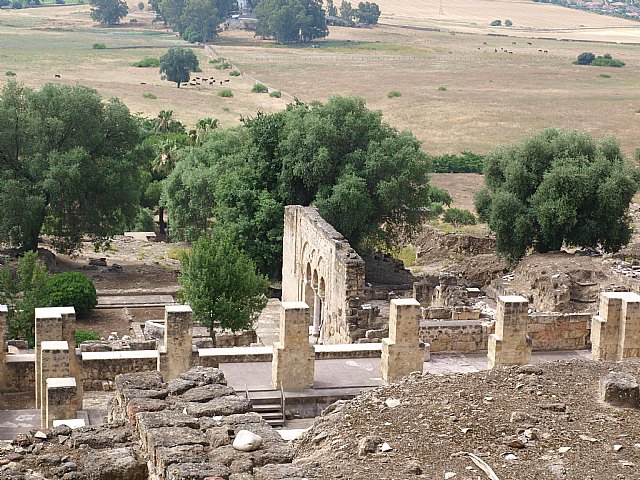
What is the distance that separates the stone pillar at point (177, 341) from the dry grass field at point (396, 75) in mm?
59009

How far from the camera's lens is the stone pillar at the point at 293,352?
20.0 m

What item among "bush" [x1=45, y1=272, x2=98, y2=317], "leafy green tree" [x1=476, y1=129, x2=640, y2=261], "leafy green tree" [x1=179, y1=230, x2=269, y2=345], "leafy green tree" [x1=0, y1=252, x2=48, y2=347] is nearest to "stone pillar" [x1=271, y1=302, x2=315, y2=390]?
"leafy green tree" [x1=179, y1=230, x2=269, y2=345]

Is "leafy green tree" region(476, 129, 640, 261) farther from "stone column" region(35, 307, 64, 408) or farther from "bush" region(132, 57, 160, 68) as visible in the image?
"bush" region(132, 57, 160, 68)

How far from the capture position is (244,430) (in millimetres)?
11461

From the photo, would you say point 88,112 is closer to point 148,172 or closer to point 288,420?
point 148,172

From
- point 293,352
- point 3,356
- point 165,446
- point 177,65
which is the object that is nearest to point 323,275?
point 293,352

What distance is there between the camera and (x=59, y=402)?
1716cm

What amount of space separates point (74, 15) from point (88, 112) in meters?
153

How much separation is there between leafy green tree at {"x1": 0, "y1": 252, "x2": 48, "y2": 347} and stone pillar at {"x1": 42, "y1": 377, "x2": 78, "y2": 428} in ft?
40.8

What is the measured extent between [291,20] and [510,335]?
140m

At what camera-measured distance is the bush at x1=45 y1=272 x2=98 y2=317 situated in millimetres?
35406

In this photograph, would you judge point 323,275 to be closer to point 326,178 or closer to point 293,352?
point 326,178

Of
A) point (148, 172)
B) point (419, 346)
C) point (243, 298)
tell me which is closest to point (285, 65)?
point (148, 172)

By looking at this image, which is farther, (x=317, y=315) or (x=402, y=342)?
(x=317, y=315)
